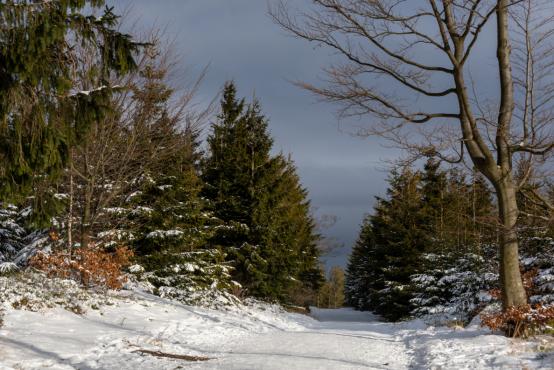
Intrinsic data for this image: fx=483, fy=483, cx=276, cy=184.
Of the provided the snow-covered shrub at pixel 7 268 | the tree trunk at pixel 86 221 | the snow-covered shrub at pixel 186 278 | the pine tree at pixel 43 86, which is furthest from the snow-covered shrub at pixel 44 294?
the pine tree at pixel 43 86

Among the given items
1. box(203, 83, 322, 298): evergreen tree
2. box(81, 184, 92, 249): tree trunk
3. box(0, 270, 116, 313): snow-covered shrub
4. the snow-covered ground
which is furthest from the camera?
box(203, 83, 322, 298): evergreen tree

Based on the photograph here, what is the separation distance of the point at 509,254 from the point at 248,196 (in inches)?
541

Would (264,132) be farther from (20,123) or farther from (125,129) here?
(20,123)

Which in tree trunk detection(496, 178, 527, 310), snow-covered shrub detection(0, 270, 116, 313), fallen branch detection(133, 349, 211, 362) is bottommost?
fallen branch detection(133, 349, 211, 362)

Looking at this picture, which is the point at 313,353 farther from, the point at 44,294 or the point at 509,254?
the point at 44,294

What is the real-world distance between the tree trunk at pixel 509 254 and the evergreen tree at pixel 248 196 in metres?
12.7

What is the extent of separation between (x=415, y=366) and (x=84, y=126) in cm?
693

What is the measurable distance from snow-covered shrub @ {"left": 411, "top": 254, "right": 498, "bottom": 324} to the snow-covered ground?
632 centimetres

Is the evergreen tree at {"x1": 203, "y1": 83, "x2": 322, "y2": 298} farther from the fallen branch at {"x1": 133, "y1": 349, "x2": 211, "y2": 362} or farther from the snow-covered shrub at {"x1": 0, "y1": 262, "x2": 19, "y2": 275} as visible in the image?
the fallen branch at {"x1": 133, "y1": 349, "x2": 211, "y2": 362}

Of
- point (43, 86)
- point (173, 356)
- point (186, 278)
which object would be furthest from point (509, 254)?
point (186, 278)

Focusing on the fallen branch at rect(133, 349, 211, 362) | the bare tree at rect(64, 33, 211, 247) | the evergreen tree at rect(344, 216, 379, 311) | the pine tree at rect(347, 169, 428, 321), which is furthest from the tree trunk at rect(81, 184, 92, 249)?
the evergreen tree at rect(344, 216, 379, 311)

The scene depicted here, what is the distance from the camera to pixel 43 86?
7.11 metres

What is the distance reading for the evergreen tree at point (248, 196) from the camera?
2217 cm

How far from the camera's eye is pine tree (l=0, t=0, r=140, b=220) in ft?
21.8
